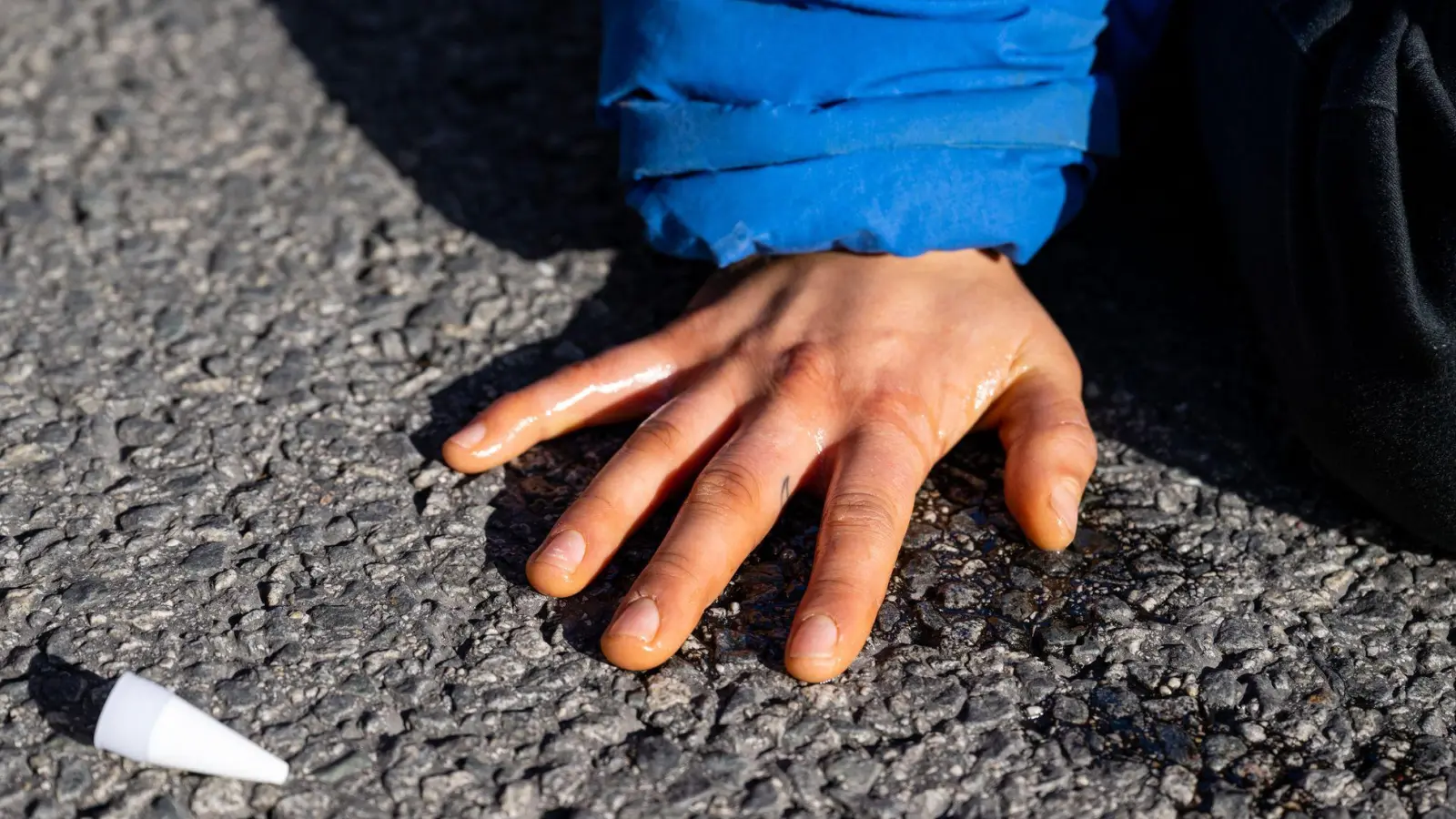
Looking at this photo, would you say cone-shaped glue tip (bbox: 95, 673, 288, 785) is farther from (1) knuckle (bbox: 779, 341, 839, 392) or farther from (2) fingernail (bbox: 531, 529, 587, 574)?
(1) knuckle (bbox: 779, 341, 839, 392)

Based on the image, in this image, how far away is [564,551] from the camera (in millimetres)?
1496

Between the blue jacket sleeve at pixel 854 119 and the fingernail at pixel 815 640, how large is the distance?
0.55 m

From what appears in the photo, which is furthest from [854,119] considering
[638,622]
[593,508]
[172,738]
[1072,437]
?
[172,738]

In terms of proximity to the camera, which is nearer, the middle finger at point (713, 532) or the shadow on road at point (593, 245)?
the middle finger at point (713, 532)

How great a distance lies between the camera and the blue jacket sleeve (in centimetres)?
173

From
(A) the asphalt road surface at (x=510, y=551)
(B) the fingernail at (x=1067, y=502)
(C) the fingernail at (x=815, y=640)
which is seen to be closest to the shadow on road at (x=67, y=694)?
(A) the asphalt road surface at (x=510, y=551)

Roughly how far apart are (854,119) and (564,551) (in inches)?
25.6

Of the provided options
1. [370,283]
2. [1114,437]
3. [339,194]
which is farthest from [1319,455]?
[339,194]

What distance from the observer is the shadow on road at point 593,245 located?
5.60 feet

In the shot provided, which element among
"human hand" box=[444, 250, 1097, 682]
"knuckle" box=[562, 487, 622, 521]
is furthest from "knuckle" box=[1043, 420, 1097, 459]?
"knuckle" box=[562, 487, 622, 521]

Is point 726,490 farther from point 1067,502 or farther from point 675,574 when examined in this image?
point 1067,502

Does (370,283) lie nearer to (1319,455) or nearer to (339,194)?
(339,194)

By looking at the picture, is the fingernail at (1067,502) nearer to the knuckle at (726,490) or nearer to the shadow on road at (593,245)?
the shadow on road at (593,245)

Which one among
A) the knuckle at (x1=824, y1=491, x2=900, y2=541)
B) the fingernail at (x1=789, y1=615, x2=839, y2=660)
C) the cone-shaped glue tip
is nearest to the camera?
the cone-shaped glue tip
